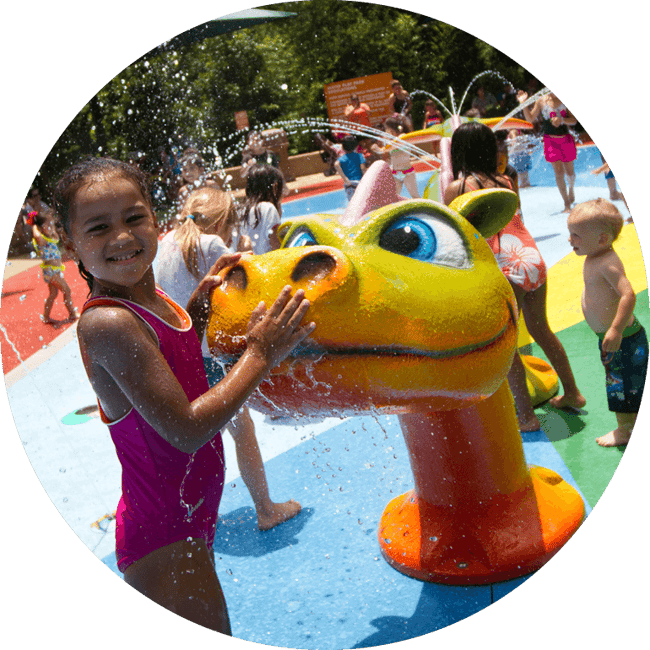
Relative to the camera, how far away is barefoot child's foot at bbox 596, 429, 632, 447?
7.39 ft

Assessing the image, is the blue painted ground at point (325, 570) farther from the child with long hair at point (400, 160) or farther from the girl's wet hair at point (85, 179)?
the girl's wet hair at point (85, 179)

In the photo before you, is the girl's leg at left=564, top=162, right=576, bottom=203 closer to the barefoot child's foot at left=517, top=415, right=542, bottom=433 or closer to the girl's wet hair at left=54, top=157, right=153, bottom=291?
the barefoot child's foot at left=517, top=415, right=542, bottom=433

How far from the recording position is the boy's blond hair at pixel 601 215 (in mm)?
2193

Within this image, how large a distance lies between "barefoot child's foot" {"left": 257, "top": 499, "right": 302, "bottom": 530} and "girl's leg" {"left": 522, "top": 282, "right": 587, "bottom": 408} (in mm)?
797

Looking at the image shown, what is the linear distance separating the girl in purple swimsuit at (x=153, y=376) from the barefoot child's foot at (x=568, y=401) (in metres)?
0.93

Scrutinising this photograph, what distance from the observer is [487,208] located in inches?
79.1

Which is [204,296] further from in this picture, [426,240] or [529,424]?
[529,424]

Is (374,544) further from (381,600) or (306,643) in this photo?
(306,643)

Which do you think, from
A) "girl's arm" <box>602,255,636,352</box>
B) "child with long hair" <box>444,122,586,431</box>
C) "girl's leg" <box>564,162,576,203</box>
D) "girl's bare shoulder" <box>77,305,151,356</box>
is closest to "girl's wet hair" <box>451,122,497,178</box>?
"child with long hair" <box>444,122,586,431</box>

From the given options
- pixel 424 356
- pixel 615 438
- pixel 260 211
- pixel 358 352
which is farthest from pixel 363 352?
pixel 615 438

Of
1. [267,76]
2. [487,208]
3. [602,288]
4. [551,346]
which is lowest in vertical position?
[551,346]

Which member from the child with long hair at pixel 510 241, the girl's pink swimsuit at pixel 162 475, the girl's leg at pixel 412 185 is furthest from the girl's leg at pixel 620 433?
the girl's pink swimsuit at pixel 162 475

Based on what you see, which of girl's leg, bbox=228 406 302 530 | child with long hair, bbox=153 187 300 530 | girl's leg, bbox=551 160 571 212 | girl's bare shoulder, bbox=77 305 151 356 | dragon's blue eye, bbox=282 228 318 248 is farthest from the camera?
girl's leg, bbox=551 160 571 212

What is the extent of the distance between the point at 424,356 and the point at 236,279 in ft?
1.49
